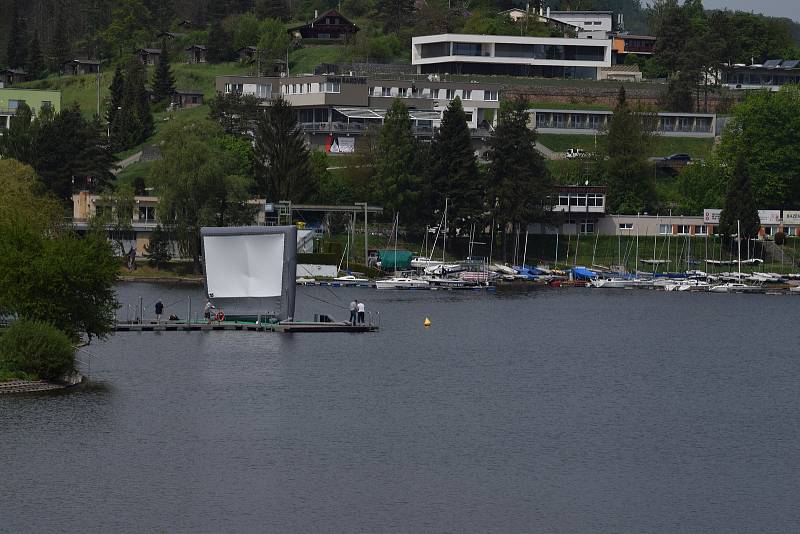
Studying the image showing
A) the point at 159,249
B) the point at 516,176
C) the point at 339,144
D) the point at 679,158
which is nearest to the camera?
the point at 159,249

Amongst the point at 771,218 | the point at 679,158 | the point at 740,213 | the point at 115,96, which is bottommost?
the point at 771,218

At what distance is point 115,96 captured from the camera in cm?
19350

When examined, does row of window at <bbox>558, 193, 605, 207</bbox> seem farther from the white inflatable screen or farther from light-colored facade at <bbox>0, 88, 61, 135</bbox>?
the white inflatable screen

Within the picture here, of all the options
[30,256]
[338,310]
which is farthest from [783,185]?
[30,256]

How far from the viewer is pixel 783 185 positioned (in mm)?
163875

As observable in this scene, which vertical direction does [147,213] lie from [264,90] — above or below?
below

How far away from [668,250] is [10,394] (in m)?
96.7

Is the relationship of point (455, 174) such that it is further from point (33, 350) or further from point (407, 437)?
point (407, 437)

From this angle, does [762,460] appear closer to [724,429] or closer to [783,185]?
[724,429]

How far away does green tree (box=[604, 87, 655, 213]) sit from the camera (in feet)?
531

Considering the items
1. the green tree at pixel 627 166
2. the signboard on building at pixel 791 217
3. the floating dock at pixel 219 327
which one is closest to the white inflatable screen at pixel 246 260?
the floating dock at pixel 219 327

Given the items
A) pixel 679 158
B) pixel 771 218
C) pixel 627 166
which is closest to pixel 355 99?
pixel 627 166

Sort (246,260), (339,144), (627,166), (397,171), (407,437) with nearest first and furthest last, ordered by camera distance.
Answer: (407,437) → (246,260) → (397,171) → (627,166) → (339,144)

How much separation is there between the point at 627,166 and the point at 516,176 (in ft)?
66.7
